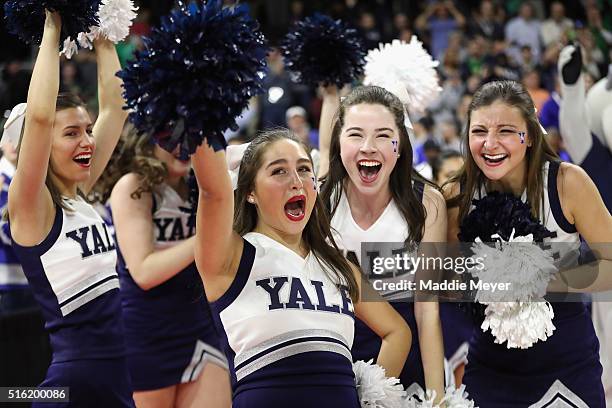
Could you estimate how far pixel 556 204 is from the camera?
9.93 feet

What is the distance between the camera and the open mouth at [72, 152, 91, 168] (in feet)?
10.5

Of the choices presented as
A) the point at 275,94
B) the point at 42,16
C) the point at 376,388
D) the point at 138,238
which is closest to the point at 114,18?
the point at 42,16

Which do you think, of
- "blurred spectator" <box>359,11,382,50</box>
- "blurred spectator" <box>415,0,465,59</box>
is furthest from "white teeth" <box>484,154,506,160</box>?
"blurred spectator" <box>415,0,465,59</box>

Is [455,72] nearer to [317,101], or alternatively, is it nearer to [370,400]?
[317,101]

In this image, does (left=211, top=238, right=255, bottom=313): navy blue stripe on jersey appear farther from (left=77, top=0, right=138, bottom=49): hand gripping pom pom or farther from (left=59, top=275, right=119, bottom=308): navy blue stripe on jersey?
(left=77, top=0, right=138, bottom=49): hand gripping pom pom

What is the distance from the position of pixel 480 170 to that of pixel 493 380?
0.72m

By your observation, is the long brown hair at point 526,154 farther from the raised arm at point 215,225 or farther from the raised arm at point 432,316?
the raised arm at point 215,225

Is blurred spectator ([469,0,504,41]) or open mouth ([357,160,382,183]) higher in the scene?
blurred spectator ([469,0,504,41])

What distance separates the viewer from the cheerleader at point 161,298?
147 inches

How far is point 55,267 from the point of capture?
3033 millimetres

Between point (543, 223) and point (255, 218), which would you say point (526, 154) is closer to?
point (543, 223)

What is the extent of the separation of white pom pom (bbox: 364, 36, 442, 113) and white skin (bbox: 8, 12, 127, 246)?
1071mm

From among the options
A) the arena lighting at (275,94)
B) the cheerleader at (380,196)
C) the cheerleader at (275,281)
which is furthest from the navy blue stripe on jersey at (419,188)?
the arena lighting at (275,94)

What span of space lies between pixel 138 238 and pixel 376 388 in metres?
1.52
